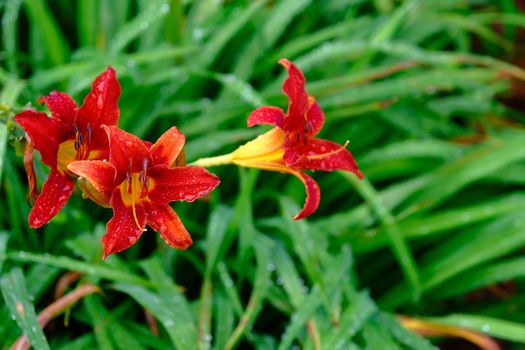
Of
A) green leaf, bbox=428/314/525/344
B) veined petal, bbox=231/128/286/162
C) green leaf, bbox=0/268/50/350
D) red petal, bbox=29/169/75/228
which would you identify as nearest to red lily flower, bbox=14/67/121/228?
red petal, bbox=29/169/75/228

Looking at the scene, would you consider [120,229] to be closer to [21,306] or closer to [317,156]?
[317,156]

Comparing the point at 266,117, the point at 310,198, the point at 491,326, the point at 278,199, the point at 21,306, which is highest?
the point at 266,117

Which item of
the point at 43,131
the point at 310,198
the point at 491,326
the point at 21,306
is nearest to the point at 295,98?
the point at 310,198

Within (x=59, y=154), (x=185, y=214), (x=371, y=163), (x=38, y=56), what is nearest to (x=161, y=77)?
(x=185, y=214)

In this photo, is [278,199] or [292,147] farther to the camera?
[278,199]

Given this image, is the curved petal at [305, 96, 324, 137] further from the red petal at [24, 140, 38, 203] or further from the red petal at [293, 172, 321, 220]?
the red petal at [24, 140, 38, 203]

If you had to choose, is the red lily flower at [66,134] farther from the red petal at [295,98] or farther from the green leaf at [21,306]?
the green leaf at [21,306]

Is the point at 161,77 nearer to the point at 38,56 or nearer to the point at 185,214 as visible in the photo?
the point at 185,214
